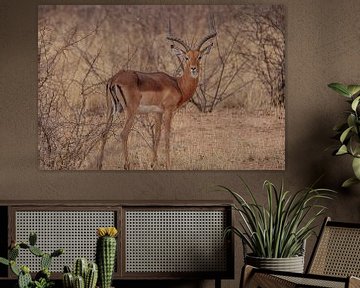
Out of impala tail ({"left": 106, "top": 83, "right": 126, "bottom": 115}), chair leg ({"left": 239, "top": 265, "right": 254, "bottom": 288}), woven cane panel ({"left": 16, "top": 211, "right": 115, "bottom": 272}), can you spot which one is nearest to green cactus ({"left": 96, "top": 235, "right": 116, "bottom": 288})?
chair leg ({"left": 239, "top": 265, "right": 254, "bottom": 288})

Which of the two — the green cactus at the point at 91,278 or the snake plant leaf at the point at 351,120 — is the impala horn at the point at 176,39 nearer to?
the snake plant leaf at the point at 351,120

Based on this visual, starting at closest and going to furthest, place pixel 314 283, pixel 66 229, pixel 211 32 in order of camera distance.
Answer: pixel 314 283
pixel 66 229
pixel 211 32

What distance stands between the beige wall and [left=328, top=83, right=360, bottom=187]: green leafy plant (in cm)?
27

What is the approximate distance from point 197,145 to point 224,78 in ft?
1.67

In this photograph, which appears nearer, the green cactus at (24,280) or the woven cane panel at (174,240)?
the green cactus at (24,280)

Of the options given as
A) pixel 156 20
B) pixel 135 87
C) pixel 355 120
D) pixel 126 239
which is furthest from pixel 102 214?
pixel 355 120

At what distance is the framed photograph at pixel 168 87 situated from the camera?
560cm

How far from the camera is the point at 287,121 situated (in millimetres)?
5641

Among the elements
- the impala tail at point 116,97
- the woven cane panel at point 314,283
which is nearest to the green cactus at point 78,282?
the woven cane panel at point 314,283

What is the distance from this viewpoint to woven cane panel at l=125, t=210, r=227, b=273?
5.20 metres

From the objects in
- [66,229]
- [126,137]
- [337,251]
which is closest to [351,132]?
[337,251]

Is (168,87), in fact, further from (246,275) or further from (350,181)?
(246,275)

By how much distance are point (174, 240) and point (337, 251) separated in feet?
3.70

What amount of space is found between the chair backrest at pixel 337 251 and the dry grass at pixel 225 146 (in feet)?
3.51
